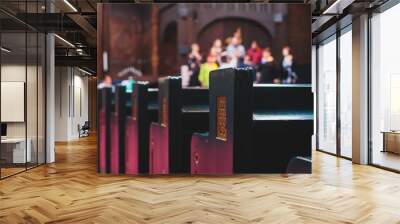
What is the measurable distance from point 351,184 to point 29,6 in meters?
6.37

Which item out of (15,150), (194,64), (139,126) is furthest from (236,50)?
(15,150)

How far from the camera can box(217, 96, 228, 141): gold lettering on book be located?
6820 millimetres

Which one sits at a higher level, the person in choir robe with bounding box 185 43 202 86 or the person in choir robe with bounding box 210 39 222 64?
the person in choir robe with bounding box 210 39 222 64

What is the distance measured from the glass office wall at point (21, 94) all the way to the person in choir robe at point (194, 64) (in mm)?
3121

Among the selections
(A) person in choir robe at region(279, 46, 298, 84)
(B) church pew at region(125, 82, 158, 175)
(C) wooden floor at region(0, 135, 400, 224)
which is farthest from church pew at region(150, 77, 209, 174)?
(A) person in choir robe at region(279, 46, 298, 84)

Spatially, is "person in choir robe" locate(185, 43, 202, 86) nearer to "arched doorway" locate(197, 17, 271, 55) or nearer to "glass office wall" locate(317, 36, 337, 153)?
"arched doorway" locate(197, 17, 271, 55)

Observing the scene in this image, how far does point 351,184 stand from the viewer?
6.15m

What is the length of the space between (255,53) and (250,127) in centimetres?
128

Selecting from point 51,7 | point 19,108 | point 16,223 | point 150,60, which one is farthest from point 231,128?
point 51,7

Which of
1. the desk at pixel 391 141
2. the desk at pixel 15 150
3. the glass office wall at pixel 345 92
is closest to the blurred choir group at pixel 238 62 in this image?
the desk at pixel 391 141

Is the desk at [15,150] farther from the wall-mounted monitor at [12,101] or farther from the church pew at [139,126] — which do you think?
the church pew at [139,126]

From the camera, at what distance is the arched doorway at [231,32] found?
6992 mm

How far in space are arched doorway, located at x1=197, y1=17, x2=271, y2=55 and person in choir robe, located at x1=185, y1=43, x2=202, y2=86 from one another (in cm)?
10

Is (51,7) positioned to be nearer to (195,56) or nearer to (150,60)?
(150,60)
